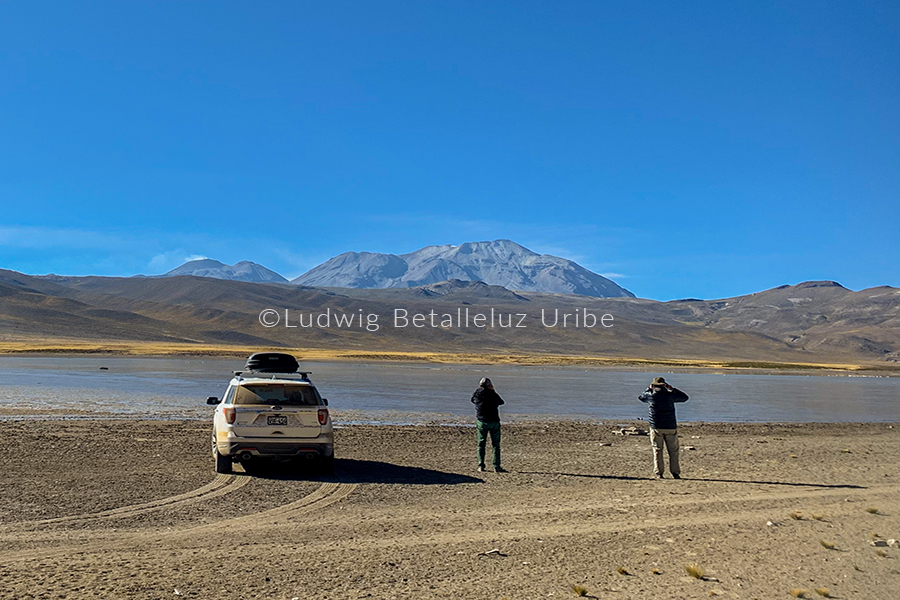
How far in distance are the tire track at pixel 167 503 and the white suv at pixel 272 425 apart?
54cm

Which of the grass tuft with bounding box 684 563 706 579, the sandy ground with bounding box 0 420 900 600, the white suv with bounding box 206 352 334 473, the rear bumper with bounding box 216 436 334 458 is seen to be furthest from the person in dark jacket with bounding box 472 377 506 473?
the grass tuft with bounding box 684 563 706 579

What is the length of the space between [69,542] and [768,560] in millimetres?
7442

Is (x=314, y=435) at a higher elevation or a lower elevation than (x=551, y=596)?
higher

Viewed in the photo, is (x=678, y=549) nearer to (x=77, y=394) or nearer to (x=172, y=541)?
(x=172, y=541)

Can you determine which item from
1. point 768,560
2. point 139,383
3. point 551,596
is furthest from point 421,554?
point 139,383

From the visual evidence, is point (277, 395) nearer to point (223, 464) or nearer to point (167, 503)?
point (223, 464)

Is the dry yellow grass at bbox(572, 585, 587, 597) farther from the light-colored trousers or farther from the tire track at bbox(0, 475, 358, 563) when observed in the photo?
the light-colored trousers

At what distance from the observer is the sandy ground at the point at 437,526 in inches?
284

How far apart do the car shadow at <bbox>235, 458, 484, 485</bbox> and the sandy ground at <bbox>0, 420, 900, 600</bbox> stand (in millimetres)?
89

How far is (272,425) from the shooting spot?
1343 cm

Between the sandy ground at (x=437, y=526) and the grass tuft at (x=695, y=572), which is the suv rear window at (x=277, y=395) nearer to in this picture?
the sandy ground at (x=437, y=526)

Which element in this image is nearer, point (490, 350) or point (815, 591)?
point (815, 591)

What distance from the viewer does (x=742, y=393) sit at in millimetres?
48844

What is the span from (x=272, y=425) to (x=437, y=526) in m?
4.83
